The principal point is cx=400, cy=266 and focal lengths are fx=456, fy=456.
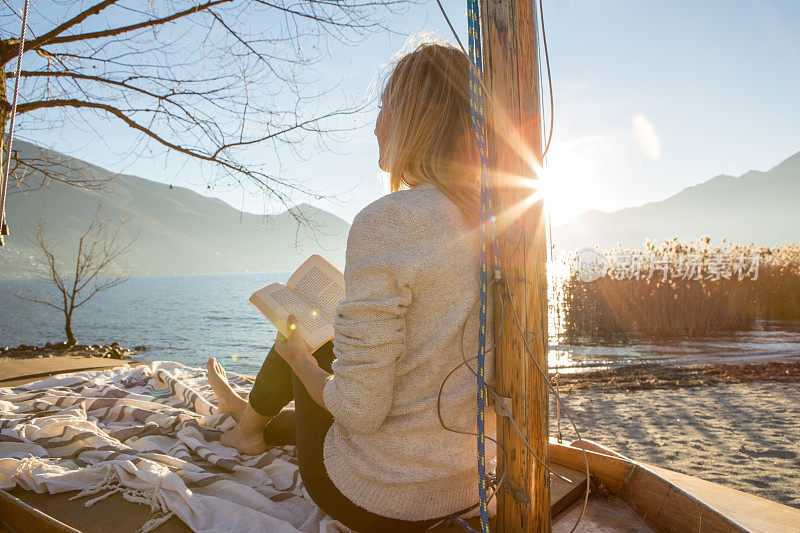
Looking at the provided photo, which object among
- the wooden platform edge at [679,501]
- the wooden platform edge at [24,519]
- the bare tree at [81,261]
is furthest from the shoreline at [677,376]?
the bare tree at [81,261]

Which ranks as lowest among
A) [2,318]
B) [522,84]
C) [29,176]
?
[2,318]

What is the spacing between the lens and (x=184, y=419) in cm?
232

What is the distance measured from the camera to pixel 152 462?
65.5 inches

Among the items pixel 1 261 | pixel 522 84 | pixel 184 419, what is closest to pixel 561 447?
pixel 522 84

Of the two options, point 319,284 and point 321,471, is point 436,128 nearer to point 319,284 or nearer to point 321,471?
point 319,284

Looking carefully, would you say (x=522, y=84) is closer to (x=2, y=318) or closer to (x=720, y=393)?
(x=720, y=393)

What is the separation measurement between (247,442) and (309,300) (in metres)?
0.84

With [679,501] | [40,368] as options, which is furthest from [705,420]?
[40,368]

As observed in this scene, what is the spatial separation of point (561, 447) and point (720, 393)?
4.44 metres

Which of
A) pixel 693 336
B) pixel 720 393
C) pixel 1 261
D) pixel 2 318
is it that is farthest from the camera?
pixel 1 261

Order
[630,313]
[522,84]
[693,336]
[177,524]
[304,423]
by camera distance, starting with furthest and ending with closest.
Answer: [630,313] → [693,336] → [177,524] → [304,423] → [522,84]

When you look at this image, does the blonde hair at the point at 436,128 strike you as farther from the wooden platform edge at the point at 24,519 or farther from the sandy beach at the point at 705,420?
the sandy beach at the point at 705,420

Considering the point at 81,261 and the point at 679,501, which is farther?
the point at 81,261

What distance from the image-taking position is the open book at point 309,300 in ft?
4.84
